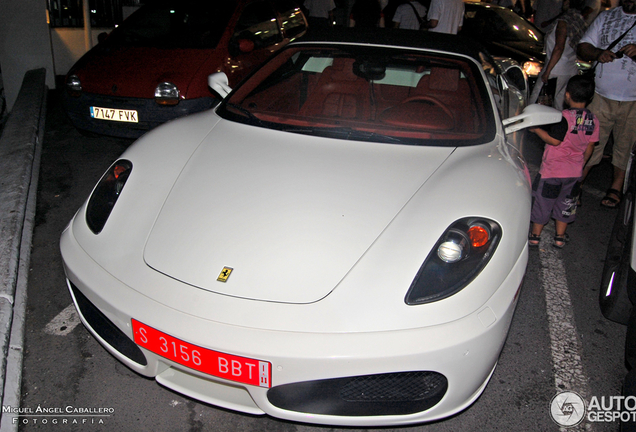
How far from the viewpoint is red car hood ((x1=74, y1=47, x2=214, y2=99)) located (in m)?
4.73

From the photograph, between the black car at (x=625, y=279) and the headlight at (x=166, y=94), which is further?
the headlight at (x=166, y=94)

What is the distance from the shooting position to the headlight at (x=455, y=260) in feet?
6.06

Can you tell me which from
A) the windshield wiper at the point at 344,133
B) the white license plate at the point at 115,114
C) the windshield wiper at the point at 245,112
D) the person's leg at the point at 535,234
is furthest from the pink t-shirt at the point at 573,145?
the white license plate at the point at 115,114

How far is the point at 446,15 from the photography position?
22.3 feet

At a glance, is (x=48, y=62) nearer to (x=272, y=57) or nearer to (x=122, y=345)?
(x=272, y=57)

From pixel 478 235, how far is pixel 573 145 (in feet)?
6.02

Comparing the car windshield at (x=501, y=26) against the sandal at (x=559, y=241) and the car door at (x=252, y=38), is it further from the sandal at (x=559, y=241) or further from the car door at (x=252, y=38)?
the sandal at (x=559, y=241)

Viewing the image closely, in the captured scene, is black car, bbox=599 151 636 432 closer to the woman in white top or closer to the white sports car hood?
the white sports car hood

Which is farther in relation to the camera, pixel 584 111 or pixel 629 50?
pixel 629 50

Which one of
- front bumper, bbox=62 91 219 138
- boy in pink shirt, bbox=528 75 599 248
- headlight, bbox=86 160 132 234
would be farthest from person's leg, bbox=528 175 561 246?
front bumper, bbox=62 91 219 138

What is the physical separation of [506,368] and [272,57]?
2.24m

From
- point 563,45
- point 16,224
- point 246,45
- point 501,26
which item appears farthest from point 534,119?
point 501,26

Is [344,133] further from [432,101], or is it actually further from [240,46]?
[240,46]

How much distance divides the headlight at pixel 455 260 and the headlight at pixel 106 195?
4.36 feet
